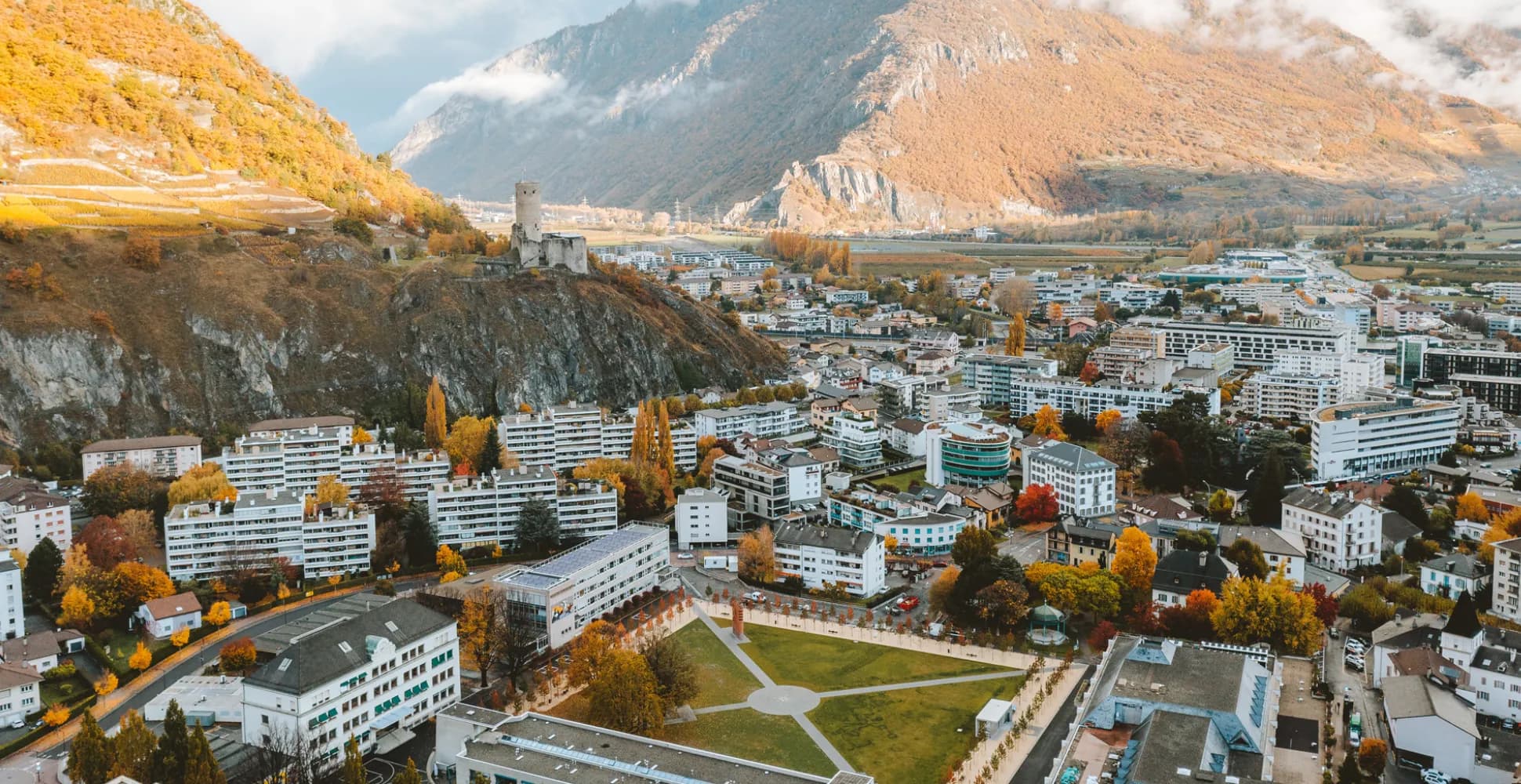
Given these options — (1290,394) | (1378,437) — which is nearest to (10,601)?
(1378,437)

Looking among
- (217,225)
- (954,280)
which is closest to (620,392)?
(217,225)

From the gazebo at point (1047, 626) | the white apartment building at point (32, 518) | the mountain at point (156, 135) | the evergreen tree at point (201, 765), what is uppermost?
the mountain at point (156, 135)

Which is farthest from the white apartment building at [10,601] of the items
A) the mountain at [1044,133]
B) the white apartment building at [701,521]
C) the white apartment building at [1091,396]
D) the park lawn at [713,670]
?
the mountain at [1044,133]

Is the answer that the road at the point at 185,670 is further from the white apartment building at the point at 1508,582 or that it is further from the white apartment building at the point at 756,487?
the white apartment building at the point at 1508,582

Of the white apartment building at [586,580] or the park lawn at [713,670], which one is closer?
the park lawn at [713,670]

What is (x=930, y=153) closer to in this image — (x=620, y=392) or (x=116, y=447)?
(x=620, y=392)

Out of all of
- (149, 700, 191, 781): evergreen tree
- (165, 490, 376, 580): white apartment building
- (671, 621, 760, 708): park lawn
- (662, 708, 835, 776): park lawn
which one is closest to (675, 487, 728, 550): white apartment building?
(671, 621, 760, 708): park lawn

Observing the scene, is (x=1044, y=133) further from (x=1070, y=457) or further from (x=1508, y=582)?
(x=1508, y=582)
